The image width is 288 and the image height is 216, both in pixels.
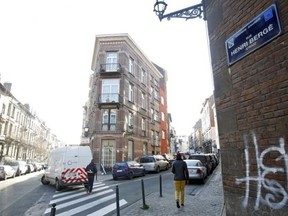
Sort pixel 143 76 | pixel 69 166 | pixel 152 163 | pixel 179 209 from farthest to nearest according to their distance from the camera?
pixel 143 76
pixel 152 163
pixel 69 166
pixel 179 209

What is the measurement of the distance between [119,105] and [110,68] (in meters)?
5.03

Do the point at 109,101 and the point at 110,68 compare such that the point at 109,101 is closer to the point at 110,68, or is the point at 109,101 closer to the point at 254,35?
the point at 110,68

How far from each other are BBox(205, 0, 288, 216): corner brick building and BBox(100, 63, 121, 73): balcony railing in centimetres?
2509

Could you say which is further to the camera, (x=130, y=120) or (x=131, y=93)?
(x=131, y=93)

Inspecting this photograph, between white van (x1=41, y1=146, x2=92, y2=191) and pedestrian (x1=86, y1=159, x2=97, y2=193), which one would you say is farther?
white van (x1=41, y1=146, x2=92, y2=191)

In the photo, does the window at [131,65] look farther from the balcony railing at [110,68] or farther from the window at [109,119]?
the window at [109,119]

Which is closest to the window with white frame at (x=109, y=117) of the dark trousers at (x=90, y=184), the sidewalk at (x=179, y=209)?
the dark trousers at (x=90, y=184)

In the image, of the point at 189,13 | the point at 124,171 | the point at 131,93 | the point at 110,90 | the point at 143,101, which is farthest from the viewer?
the point at 143,101

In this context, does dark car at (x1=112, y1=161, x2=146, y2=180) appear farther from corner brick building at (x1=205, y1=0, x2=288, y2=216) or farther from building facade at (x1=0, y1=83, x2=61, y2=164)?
building facade at (x1=0, y1=83, x2=61, y2=164)

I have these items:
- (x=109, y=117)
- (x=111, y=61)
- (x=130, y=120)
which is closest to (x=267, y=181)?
(x=109, y=117)

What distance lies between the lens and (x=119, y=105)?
1089 inches

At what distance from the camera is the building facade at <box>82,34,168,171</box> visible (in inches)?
1070

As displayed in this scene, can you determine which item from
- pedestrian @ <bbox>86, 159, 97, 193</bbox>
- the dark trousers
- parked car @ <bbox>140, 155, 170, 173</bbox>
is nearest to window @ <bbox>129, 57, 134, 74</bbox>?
parked car @ <bbox>140, 155, 170, 173</bbox>

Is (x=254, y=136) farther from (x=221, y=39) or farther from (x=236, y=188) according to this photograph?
(x=221, y=39)
